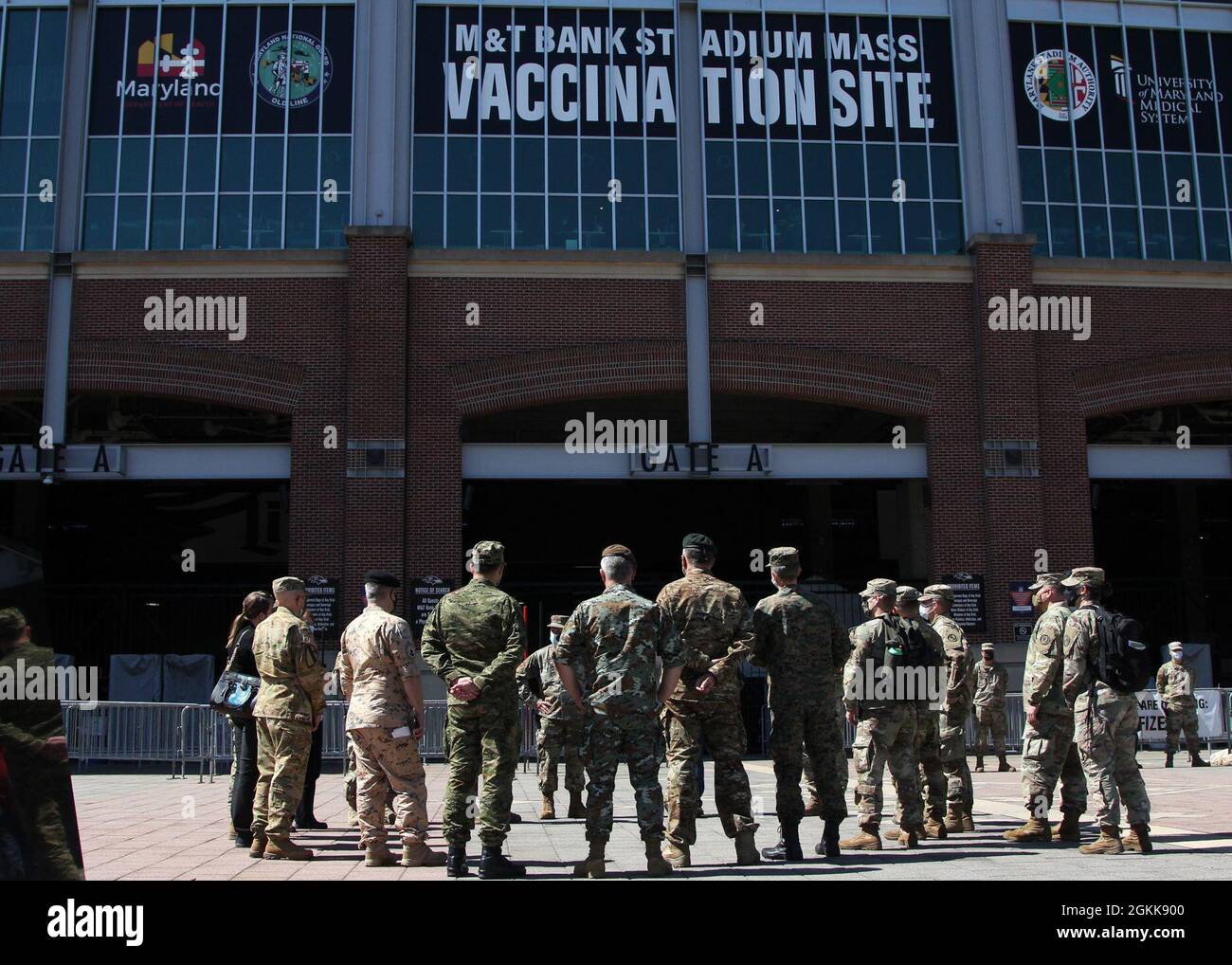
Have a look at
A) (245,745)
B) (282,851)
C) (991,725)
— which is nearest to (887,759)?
(282,851)

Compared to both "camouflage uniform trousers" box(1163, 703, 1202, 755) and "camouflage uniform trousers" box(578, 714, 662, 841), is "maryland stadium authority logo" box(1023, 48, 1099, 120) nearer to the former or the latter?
"camouflage uniform trousers" box(1163, 703, 1202, 755)

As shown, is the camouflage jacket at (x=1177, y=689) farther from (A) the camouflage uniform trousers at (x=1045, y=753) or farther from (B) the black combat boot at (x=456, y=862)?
(B) the black combat boot at (x=456, y=862)

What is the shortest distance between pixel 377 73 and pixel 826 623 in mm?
16796

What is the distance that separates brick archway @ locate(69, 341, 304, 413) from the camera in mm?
20203

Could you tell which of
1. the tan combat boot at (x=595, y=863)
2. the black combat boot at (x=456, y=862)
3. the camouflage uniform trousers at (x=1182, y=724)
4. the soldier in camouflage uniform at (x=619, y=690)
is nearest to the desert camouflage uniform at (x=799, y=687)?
the soldier in camouflage uniform at (x=619, y=690)

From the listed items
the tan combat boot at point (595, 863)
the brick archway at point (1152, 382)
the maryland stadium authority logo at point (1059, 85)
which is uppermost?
the maryland stadium authority logo at point (1059, 85)

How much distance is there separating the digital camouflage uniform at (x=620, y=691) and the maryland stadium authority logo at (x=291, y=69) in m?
17.2

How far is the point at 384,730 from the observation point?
23.5ft

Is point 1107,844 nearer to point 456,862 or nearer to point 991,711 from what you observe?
point 456,862

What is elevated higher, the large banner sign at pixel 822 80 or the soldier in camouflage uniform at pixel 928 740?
the large banner sign at pixel 822 80

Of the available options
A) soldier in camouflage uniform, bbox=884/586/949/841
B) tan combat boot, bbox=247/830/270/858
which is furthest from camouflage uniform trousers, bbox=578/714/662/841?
tan combat boot, bbox=247/830/270/858

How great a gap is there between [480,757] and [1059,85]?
65.7 feet

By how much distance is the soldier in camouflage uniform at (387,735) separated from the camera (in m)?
7.18
